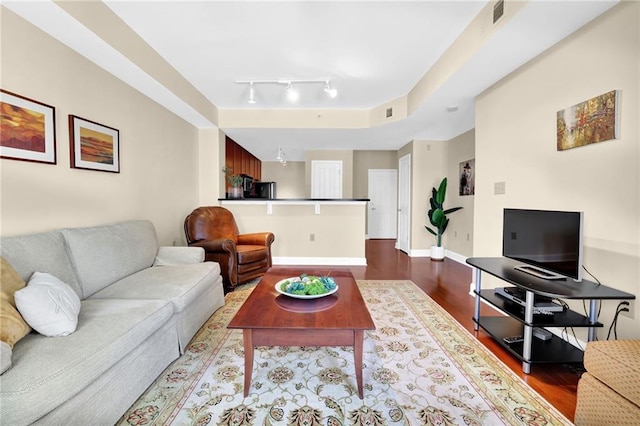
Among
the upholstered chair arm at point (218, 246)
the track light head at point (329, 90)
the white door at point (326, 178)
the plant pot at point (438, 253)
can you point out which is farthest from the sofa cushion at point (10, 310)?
the white door at point (326, 178)

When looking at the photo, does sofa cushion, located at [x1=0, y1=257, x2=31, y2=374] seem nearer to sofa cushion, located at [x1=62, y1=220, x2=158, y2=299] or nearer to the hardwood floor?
sofa cushion, located at [x1=62, y1=220, x2=158, y2=299]

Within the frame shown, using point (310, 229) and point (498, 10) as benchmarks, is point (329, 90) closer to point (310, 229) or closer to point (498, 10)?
point (498, 10)

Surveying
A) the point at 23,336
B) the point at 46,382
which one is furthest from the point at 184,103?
the point at 46,382

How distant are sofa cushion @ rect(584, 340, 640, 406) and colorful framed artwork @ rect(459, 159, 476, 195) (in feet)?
11.3

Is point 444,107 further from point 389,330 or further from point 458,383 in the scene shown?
point 458,383

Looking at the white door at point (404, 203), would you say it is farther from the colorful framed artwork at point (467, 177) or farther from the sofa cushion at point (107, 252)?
the sofa cushion at point (107, 252)

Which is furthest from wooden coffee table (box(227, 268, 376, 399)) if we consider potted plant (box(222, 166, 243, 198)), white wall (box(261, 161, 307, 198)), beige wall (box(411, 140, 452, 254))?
white wall (box(261, 161, 307, 198))

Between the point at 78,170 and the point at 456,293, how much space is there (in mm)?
3926

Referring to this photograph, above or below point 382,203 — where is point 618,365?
below

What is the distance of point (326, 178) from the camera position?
247 inches

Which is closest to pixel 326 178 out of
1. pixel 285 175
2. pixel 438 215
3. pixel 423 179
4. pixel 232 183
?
pixel 285 175

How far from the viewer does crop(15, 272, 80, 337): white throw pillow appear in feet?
4.06

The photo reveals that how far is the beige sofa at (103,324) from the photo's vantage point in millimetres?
1027

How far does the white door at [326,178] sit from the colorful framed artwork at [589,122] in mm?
4423
